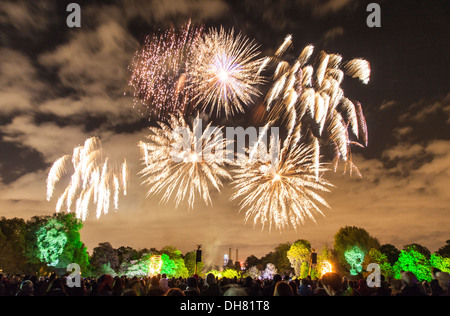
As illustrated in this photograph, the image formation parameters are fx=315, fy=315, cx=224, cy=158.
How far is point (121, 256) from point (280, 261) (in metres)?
51.8

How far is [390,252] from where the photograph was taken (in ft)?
238

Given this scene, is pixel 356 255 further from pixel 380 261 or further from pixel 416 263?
pixel 416 263

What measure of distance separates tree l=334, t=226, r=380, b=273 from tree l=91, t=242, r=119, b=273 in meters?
57.6

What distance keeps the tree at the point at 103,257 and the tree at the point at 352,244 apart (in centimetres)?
5761

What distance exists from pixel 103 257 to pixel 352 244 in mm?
62149

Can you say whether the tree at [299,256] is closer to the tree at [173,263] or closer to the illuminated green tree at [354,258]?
the illuminated green tree at [354,258]

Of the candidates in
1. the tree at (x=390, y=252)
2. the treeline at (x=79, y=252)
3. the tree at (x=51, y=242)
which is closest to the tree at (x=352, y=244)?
the treeline at (x=79, y=252)

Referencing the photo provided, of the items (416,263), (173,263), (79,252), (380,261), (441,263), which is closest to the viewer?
(441,263)

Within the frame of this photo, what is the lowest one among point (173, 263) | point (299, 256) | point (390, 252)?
point (173, 263)

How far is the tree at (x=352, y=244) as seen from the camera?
68688 mm

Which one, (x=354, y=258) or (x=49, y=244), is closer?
(x=49, y=244)

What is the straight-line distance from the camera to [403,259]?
54375 mm

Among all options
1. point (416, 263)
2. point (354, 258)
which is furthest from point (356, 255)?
point (416, 263)
